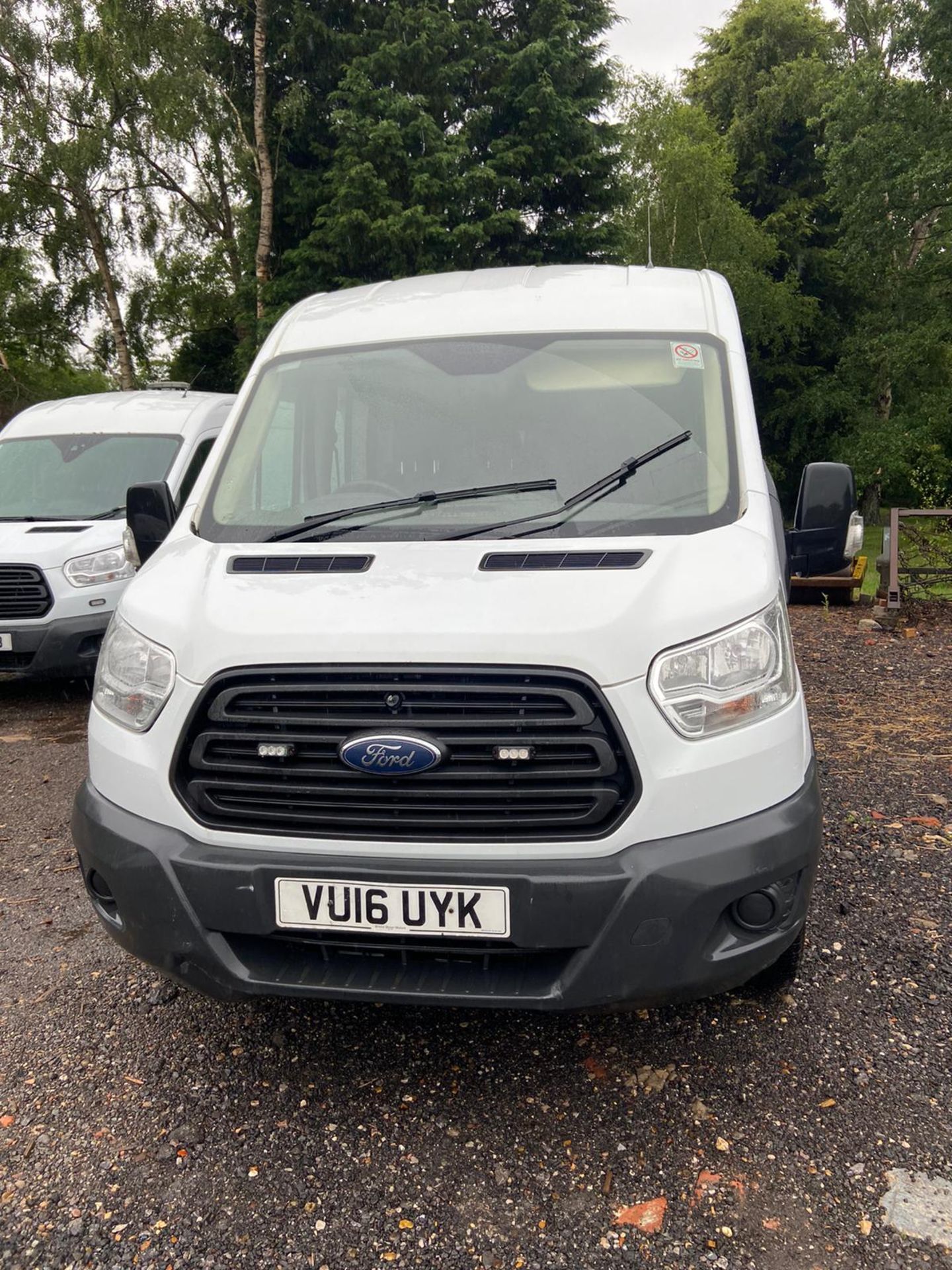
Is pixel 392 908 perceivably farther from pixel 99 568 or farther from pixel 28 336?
pixel 28 336

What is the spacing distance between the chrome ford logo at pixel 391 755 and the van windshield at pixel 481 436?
2.62 feet

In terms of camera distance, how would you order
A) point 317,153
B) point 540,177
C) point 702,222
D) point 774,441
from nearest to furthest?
point 540,177 → point 317,153 → point 702,222 → point 774,441

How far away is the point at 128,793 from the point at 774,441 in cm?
3493

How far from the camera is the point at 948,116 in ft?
79.3

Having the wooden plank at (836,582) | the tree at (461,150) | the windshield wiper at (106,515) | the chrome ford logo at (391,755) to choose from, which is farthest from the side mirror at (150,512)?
the tree at (461,150)

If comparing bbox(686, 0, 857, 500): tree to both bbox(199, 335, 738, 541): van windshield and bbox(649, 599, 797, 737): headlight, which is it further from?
bbox(649, 599, 797, 737): headlight

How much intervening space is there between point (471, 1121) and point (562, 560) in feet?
4.93

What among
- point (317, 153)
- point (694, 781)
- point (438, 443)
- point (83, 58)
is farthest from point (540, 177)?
point (694, 781)

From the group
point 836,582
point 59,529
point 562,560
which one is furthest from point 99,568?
point 836,582

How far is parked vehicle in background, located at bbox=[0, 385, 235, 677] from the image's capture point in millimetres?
6656

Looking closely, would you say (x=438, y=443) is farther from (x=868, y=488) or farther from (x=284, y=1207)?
(x=868, y=488)

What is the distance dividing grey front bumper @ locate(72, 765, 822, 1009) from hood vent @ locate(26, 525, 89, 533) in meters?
4.89

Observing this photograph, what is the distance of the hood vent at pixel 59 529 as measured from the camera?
22.9 ft

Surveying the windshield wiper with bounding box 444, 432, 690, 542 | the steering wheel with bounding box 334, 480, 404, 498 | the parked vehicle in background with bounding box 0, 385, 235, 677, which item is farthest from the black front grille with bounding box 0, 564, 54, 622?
the windshield wiper with bounding box 444, 432, 690, 542
